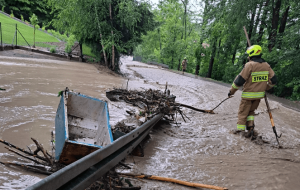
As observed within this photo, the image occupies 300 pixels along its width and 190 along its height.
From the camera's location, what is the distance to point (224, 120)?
22.8 feet

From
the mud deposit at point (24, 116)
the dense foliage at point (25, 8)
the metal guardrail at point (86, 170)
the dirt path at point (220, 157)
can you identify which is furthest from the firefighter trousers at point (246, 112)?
the dense foliage at point (25, 8)

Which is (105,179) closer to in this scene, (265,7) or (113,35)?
(113,35)

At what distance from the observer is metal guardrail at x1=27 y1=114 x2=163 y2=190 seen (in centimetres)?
170

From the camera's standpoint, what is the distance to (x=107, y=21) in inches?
618

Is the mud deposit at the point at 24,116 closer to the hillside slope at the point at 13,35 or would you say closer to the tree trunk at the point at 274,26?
the tree trunk at the point at 274,26

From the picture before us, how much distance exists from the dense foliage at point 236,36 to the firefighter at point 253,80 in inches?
293

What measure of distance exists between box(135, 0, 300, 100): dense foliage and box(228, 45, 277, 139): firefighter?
7.45 meters

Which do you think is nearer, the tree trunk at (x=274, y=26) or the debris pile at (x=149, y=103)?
the debris pile at (x=149, y=103)

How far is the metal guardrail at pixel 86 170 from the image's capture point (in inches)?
66.8

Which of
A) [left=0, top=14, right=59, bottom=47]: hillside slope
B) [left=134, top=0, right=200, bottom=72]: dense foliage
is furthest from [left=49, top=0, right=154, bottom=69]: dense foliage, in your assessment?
[left=134, top=0, right=200, bottom=72]: dense foliage

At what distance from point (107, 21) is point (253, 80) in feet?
43.6

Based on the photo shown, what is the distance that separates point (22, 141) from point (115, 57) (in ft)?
46.7

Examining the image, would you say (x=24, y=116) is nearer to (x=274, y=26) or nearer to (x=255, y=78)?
(x=255, y=78)

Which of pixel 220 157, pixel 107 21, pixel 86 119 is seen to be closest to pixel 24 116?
pixel 86 119
